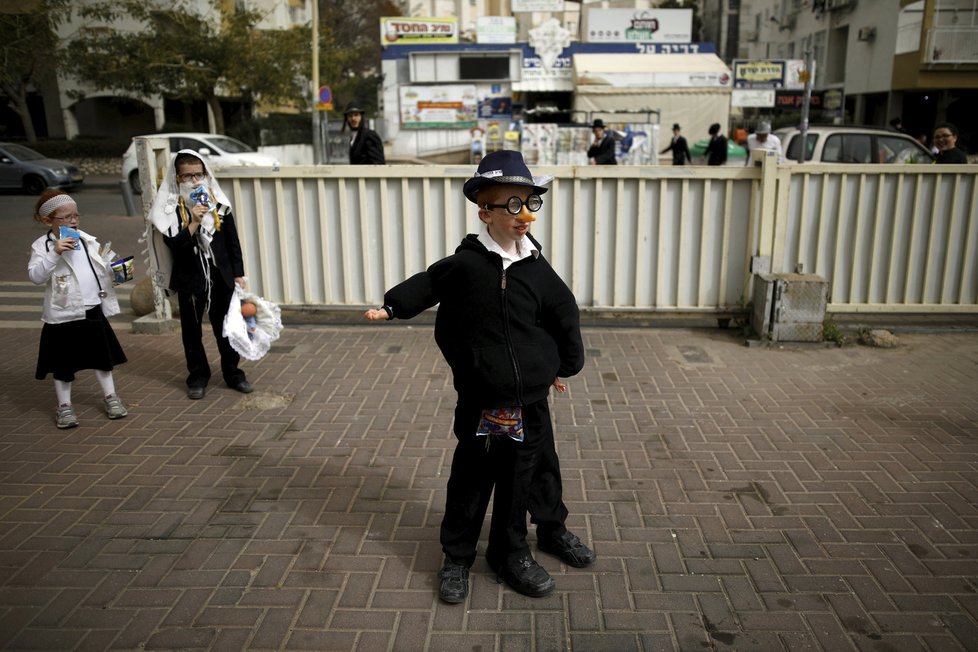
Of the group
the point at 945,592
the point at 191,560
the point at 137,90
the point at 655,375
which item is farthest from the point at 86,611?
the point at 137,90

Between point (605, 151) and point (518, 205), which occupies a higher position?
point (518, 205)

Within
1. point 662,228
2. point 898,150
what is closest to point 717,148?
point 898,150

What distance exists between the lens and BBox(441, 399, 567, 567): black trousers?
3.30m

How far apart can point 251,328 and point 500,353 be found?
3.11 meters

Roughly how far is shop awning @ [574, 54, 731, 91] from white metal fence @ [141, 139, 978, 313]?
22.2m

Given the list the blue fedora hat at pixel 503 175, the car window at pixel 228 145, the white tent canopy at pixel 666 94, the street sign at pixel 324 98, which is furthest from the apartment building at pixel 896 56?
the blue fedora hat at pixel 503 175

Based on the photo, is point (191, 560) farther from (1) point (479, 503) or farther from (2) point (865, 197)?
(2) point (865, 197)

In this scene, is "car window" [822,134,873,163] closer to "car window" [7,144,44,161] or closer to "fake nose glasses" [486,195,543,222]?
"fake nose glasses" [486,195,543,222]

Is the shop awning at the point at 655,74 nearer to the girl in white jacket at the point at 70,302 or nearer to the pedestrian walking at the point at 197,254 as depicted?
the pedestrian walking at the point at 197,254

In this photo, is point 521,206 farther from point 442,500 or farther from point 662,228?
point 662,228

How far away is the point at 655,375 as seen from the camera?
6156mm

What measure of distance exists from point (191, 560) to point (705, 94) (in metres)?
27.6

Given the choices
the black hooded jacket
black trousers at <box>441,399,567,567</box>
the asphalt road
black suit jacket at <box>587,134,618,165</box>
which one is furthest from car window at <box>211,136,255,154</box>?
black trousers at <box>441,399,567,567</box>

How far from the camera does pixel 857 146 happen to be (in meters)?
11.4
